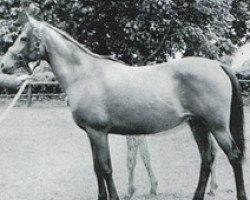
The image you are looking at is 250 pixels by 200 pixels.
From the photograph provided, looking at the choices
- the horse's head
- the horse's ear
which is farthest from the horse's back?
the horse's ear

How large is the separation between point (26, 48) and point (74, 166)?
4160mm

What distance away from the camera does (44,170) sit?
9258 mm

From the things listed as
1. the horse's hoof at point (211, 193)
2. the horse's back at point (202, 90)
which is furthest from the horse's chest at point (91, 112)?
the horse's hoof at point (211, 193)

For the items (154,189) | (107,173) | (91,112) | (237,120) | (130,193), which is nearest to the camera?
(91,112)

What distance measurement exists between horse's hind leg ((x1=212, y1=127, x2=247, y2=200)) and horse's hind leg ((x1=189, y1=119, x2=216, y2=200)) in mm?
442

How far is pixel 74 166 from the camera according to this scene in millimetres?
9672

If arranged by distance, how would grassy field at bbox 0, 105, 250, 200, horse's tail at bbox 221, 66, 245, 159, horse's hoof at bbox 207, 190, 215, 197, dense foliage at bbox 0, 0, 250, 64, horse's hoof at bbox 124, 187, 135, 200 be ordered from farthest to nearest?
1. dense foliage at bbox 0, 0, 250, 64
2. grassy field at bbox 0, 105, 250, 200
3. horse's hoof at bbox 207, 190, 215, 197
4. horse's hoof at bbox 124, 187, 135, 200
5. horse's tail at bbox 221, 66, 245, 159

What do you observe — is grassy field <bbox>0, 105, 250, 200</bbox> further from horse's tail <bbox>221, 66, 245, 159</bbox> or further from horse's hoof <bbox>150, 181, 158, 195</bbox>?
horse's tail <bbox>221, 66, 245, 159</bbox>

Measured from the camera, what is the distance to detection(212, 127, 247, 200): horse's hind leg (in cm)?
606

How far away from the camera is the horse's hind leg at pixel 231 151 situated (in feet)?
19.9

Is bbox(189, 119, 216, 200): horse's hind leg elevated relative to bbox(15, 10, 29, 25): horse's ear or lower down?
lower down

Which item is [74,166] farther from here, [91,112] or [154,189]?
[91,112]

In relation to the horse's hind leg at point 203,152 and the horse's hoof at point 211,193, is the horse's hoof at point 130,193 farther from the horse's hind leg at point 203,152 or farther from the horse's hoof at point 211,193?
the horse's hoof at point 211,193

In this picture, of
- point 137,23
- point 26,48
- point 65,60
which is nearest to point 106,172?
point 65,60
